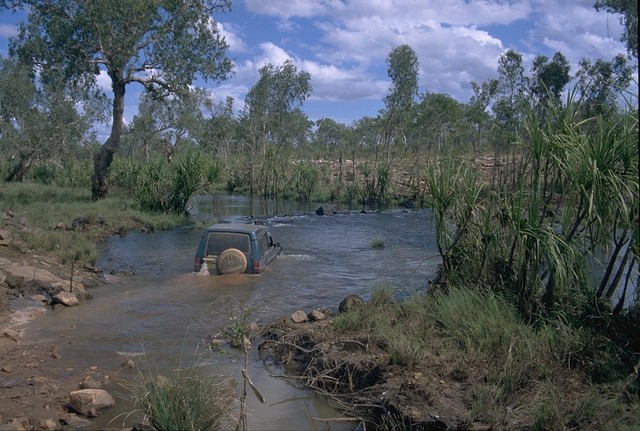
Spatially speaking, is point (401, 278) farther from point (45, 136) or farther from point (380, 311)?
point (45, 136)

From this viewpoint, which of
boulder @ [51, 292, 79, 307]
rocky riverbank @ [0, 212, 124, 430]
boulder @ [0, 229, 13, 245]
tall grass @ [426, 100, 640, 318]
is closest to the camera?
rocky riverbank @ [0, 212, 124, 430]

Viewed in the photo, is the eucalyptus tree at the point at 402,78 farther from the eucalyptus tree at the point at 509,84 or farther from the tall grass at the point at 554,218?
the tall grass at the point at 554,218

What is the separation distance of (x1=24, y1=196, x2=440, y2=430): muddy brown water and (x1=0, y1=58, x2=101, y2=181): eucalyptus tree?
19819mm

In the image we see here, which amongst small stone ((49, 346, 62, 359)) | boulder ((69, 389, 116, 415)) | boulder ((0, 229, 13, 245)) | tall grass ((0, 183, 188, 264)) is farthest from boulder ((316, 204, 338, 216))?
boulder ((69, 389, 116, 415))

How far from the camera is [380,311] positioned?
8023 millimetres

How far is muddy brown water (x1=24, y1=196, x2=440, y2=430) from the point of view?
6738 millimetres

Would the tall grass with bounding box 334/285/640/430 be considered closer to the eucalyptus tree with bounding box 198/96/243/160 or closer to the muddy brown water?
the muddy brown water

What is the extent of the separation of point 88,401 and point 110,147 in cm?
2150

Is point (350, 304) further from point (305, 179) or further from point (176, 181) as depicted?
point (305, 179)

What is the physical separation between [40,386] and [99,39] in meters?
19.8

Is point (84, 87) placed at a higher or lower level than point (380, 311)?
higher

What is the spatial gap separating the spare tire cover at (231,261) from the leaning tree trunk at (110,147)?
614 inches

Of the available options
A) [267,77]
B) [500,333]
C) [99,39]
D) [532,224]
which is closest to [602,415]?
[500,333]

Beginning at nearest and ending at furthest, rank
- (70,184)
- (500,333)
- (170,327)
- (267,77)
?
(500,333), (170,327), (70,184), (267,77)
